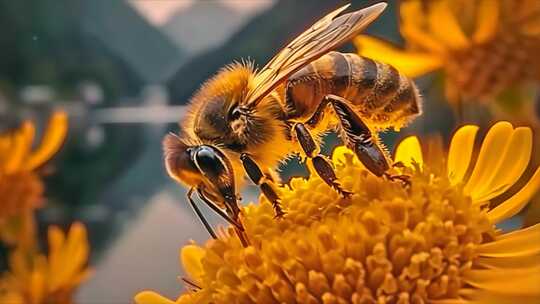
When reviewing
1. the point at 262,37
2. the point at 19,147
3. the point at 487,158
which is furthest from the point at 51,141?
the point at 487,158

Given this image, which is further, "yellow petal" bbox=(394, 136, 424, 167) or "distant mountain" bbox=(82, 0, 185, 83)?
"distant mountain" bbox=(82, 0, 185, 83)

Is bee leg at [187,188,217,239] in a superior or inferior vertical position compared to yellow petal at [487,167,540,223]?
superior

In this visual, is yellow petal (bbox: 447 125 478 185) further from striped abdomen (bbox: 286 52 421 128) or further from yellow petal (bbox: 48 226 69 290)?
yellow petal (bbox: 48 226 69 290)

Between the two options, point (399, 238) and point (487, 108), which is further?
point (487, 108)

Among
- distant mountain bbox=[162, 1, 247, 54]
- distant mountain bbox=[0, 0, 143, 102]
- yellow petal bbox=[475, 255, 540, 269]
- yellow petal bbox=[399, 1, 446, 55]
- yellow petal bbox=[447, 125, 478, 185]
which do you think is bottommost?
yellow petal bbox=[475, 255, 540, 269]

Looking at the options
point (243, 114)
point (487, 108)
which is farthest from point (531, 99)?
point (243, 114)

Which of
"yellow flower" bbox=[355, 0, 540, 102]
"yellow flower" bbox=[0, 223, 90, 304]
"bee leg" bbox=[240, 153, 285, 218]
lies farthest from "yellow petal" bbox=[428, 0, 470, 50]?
"yellow flower" bbox=[0, 223, 90, 304]

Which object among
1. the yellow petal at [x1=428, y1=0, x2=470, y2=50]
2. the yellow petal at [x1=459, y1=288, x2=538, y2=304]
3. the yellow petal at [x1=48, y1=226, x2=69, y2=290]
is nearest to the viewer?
the yellow petal at [x1=459, y1=288, x2=538, y2=304]

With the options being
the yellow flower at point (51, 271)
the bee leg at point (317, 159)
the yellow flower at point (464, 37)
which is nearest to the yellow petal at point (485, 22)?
the yellow flower at point (464, 37)

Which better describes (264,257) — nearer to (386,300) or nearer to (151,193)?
(386,300)
